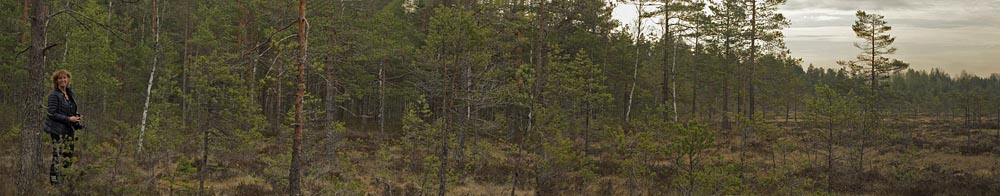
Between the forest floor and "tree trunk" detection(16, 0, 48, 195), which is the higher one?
"tree trunk" detection(16, 0, 48, 195)

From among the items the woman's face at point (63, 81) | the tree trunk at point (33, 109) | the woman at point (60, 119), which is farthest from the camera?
the woman's face at point (63, 81)

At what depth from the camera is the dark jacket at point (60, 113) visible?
6273 mm

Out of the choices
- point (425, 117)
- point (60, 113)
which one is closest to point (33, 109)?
point (60, 113)

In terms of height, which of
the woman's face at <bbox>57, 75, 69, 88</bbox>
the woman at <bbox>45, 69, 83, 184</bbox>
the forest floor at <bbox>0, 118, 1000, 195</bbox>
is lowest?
the forest floor at <bbox>0, 118, 1000, 195</bbox>

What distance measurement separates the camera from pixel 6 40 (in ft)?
59.8

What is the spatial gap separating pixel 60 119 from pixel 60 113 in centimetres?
13

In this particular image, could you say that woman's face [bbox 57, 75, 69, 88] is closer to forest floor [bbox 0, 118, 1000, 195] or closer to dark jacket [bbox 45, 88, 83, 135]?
dark jacket [bbox 45, 88, 83, 135]

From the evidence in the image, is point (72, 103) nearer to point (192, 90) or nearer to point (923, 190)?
point (192, 90)

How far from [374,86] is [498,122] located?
22.3 m

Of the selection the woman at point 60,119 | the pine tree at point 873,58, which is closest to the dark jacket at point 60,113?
the woman at point 60,119

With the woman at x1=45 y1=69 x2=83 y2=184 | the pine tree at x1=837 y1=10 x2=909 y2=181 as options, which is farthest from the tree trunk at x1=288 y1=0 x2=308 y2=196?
the pine tree at x1=837 y1=10 x2=909 y2=181

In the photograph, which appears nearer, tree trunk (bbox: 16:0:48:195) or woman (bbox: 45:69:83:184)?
tree trunk (bbox: 16:0:48:195)

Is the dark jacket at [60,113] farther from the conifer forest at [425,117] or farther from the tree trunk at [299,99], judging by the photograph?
the tree trunk at [299,99]

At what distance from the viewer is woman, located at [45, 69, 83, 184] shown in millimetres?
6268
